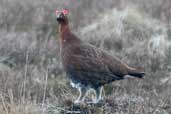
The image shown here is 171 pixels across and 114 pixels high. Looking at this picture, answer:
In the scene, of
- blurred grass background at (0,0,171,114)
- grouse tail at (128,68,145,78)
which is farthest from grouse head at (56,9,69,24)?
grouse tail at (128,68,145,78)

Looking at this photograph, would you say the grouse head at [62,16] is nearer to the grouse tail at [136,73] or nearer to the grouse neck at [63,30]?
the grouse neck at [63,30]

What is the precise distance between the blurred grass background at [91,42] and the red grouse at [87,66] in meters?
0.25

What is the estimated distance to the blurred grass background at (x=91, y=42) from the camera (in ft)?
22.3

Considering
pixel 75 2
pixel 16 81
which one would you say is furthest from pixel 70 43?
pixel 75 2

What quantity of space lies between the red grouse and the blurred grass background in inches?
9.9

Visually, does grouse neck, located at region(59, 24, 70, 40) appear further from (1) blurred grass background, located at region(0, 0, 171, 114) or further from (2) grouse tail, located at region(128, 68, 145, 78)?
(2) grouse tail, located at region(128, 68, 145, 78)

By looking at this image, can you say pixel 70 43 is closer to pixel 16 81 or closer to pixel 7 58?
pixel 16 81

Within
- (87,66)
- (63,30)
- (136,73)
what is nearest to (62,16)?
(63,30)

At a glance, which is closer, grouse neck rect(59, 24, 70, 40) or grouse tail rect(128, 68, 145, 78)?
grouse tail rect(128, 68, 145, 78)

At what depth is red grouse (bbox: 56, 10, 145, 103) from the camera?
6.62m

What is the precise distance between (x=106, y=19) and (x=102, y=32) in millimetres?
586

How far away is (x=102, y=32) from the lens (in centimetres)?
1138

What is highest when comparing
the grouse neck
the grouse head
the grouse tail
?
the grouse head

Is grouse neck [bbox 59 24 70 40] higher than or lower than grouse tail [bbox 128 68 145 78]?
higher
